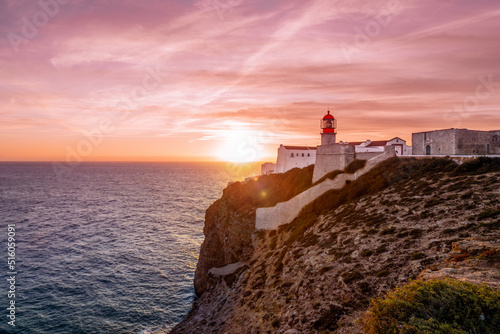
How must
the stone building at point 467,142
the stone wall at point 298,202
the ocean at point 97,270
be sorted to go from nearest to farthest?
the ocean at point 97,270
the stone wall at point 298,202
the stone building at point 467,142

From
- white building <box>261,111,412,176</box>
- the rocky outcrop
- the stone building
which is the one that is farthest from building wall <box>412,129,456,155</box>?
the rocky outcrop

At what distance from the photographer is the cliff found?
15461 millimetres

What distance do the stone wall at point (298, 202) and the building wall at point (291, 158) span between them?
23649 millimetres

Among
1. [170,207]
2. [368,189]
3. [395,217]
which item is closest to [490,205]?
[395,217]

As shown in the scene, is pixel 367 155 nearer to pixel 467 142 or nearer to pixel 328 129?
pixel 328 129

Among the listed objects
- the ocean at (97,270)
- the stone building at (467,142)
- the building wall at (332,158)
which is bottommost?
the ocean at (97,270)

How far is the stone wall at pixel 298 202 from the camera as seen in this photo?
119ft

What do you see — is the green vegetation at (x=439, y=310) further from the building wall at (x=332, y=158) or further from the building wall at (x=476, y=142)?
the building wall at (x=476, y=142)

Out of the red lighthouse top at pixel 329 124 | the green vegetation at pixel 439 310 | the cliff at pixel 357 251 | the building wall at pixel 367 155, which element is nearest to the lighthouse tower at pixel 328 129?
the red lighthouse top at pixel 329 124

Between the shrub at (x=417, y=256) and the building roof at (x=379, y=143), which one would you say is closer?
the shrub at (x=417, y=256)

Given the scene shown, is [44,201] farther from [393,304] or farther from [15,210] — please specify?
[393,304]

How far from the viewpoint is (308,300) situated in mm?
18891

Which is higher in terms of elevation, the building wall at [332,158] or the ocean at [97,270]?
the building wall at [332,158]

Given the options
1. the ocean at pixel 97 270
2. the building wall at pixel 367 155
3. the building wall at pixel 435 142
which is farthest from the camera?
the building wall at pixel 435 142
